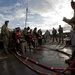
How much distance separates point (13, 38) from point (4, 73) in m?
7.75

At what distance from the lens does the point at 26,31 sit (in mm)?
17469

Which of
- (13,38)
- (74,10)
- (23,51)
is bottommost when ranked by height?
(23,51)

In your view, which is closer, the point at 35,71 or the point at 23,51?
the point at 35,71

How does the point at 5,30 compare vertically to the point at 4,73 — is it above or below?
above

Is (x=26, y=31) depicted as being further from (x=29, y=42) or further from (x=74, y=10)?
(x=74, y=10)

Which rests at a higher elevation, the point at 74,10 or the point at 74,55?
the point at 74,10

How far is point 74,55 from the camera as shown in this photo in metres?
6.60

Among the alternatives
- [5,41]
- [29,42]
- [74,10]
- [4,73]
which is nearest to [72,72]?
[74,10]

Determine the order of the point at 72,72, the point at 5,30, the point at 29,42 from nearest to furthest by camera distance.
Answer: the point at 72,72 < the point at 5,30 < the point at 29,42

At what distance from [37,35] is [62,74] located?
13.3 m

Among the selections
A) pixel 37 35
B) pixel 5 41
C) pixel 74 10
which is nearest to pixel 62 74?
pixel 74 10

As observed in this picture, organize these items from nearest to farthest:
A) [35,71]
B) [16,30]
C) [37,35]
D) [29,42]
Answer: [35,71] → [16,30] → [29,42] → [37,35]

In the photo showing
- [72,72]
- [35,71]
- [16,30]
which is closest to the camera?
[72,72]

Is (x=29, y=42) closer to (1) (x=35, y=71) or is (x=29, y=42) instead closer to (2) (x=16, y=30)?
(2) (x=16, y=30)
